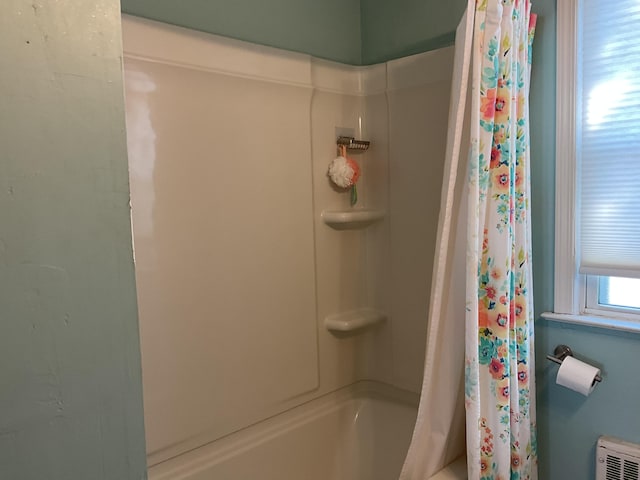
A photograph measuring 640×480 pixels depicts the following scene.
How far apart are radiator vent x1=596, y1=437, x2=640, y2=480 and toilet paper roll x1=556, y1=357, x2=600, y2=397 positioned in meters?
0.17

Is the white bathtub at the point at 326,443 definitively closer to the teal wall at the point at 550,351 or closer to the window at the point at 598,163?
the teal wall at the point at 550,351

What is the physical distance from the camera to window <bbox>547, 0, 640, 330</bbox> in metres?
1.52

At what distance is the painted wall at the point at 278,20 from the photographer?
1683 mm

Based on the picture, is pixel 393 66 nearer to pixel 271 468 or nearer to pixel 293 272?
pixel 293 272

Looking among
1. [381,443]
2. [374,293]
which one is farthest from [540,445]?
[374,293]

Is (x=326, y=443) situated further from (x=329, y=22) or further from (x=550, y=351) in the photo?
(x=329, y=22)

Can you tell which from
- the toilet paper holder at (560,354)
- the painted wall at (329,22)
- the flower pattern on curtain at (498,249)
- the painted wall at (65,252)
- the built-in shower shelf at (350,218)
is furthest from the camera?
the built-in shower shelf at (350,218)

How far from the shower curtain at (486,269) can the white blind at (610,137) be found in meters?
0.21

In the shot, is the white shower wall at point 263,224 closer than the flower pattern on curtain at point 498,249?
No

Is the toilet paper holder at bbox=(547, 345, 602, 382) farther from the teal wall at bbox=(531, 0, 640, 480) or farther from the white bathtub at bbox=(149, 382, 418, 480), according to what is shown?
the white bathtub at bbox=(149, 382, 418, 480)

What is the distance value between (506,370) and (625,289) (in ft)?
1.65

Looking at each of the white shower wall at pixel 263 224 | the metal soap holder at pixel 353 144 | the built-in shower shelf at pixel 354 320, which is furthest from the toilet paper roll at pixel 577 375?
the metal soap holder at pixel 353 144

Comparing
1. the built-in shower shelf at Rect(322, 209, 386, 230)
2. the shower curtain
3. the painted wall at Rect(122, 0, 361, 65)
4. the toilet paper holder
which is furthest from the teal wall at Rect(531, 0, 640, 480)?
the painted wall at Rect(122, 0, 361, 65)

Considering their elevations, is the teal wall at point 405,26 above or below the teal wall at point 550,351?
above
